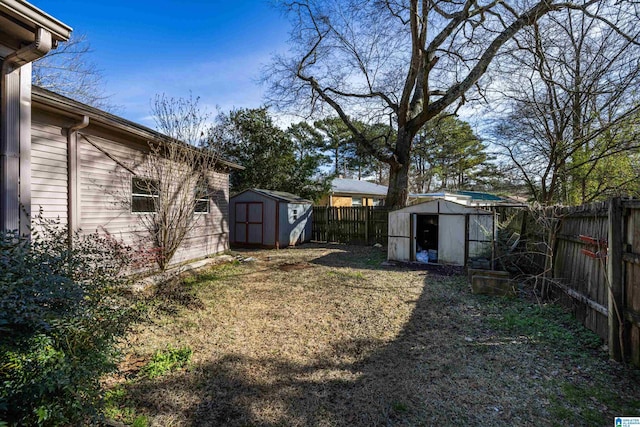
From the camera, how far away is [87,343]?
2070mm

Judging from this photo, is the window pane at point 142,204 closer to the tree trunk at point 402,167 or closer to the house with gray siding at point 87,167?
the house with gray siding at point 87,167

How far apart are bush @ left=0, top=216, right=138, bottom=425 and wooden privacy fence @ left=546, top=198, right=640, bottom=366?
4.54 meters

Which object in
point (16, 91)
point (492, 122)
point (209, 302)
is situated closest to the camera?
point (16, 91)

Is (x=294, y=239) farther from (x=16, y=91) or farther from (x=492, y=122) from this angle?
(x=16, y=91)

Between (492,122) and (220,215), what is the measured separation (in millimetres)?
8785

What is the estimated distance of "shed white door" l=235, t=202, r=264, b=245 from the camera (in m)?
12.1

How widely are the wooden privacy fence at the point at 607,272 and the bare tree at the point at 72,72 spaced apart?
617 inches

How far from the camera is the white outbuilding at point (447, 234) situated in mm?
7698

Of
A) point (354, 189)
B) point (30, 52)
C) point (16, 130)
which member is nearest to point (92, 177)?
point (16, 130)

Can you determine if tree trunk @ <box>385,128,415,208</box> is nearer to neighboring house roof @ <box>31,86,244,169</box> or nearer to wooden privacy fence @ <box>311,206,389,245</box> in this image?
wooden privacy fence @ <box>311,206,389,245</box>

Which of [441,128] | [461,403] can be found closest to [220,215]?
[461,403]

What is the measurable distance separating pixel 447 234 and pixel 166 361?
720 centimetres

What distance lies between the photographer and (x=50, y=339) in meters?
1.80

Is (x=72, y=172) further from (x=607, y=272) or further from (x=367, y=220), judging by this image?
(x=367, y=220)
